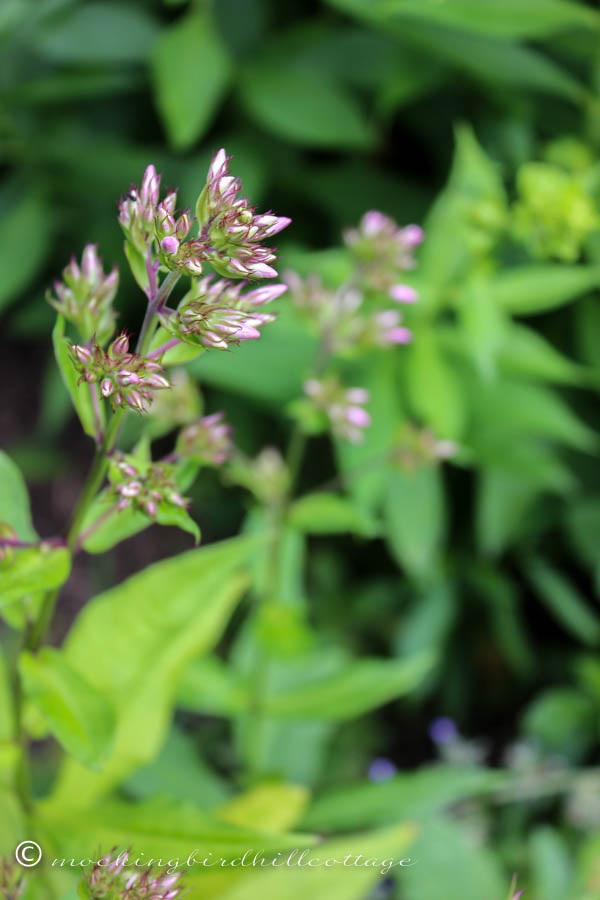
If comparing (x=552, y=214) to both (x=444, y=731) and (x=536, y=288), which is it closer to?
(x=536, y=288)

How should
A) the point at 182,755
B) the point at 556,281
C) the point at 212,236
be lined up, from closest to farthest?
the point at 212,236 → the point at 556,281 → the point at 182,755

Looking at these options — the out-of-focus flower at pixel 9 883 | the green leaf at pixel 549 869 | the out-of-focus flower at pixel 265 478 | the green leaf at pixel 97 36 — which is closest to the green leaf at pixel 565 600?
the green leaf at pixel 549 869

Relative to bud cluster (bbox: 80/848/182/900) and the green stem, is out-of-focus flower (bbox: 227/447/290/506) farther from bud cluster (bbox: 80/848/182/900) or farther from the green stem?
bud cluster (bbox: 80/848/182/900)

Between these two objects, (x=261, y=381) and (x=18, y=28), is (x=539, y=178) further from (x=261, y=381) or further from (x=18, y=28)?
(x=18, y=28)

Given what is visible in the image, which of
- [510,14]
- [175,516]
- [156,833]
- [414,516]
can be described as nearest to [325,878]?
[156,833]

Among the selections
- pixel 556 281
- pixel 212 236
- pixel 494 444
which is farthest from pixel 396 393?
pixel 212 236

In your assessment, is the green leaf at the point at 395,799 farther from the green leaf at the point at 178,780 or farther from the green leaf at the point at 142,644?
the green leaf at the point at 142,644

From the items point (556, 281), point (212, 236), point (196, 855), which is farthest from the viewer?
point (556, 281)
